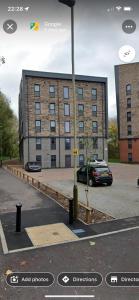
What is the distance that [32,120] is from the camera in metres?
39.4

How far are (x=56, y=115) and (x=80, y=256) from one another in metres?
36.7

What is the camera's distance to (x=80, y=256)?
17.2 ft

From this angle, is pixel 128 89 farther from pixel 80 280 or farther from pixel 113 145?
pixel 80 280

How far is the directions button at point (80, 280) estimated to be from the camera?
3.95 meters

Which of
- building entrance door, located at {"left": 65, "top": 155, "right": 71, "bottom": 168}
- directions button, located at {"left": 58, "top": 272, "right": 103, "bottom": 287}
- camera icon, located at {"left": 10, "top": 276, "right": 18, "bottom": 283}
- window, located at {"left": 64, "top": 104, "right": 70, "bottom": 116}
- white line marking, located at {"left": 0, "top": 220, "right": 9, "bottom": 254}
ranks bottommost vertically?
building entrance door, located at {"left": 65, "top": 155, "right": 71, "bottom": 168}

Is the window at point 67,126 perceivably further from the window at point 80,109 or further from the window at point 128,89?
the window at point 128,89

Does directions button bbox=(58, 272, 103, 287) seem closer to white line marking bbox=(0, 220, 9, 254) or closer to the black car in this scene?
white line marking bbox=(0, 220, 9, 254)

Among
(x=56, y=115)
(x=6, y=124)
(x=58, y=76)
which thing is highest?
(x=58, y=76)

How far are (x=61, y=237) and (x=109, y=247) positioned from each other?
1.46 metres

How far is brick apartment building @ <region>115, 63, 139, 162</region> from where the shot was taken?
4816cm

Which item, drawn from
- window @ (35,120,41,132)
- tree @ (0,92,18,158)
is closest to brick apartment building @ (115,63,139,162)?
window @ (35,120,41,132)

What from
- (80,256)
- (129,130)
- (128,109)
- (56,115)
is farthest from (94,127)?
(80,256)

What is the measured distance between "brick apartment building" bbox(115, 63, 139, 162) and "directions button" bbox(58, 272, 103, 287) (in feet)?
152

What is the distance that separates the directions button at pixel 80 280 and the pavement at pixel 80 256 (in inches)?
3.1
